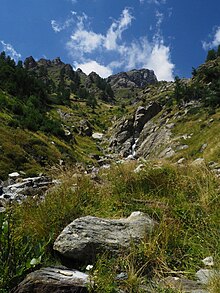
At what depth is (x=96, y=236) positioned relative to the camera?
19.2 feet

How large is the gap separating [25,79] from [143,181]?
8450cm

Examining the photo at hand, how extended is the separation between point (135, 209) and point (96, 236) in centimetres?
184

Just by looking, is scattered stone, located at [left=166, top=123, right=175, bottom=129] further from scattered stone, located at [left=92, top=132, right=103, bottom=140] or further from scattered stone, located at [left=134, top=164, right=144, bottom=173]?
scattered stone, located at [left=134, top=164, right=144, bottom=173]

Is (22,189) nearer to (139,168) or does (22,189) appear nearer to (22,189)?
(22,189)

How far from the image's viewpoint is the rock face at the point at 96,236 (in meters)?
5.58

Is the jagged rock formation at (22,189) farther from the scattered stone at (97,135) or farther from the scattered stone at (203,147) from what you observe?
the scattered stone at (97,135)

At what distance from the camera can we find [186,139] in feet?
149

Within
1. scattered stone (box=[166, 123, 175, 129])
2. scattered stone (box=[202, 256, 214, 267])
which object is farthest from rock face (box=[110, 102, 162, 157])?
scattered stone (box=[202, 256, 214, 267])

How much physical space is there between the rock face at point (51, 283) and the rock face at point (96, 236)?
3.27ft

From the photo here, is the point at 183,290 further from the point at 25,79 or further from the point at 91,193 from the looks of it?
the point at 25,79

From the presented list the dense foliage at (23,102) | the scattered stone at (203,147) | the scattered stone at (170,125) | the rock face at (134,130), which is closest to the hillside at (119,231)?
the scattered stone at (203,147)

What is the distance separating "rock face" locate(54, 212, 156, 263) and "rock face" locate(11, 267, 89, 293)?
39.2 inches

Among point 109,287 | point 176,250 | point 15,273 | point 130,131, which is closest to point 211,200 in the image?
point 176,250

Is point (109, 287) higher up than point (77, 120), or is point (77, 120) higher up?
point (77, 120)
